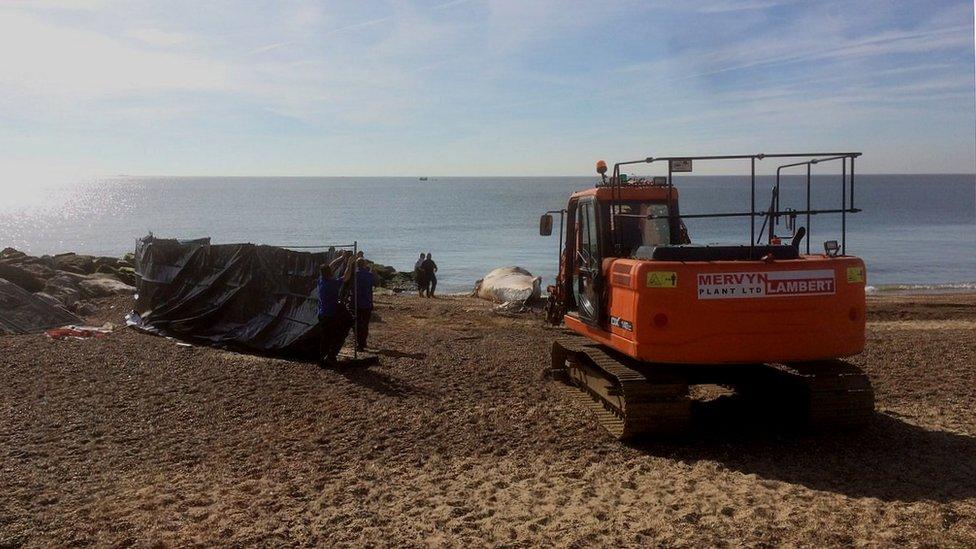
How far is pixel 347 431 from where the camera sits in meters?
9.18

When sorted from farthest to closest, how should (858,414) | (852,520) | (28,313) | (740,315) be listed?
(28,313), (858,414), (740,315), (852,520)

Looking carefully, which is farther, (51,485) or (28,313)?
Result: (28,313)

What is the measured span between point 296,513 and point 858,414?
5727 mm

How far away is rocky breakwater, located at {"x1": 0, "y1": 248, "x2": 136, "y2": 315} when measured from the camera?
2015cm

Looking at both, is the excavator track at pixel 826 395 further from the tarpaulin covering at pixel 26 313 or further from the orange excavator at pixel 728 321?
the tarpaulin covering at pixel 26 313

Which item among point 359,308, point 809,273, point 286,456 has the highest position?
point 809,273

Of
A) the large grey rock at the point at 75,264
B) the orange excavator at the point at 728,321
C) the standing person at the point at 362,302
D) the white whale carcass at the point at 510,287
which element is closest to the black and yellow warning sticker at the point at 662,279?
the orange excavator at the point at 728,321

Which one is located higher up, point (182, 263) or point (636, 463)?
point (182, 263)

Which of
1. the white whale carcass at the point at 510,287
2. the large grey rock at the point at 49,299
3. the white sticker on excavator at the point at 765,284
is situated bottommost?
the white whale carcass at the point at 510,287

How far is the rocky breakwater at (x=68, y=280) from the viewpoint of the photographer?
20150 mm

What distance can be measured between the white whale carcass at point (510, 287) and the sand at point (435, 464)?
989cm

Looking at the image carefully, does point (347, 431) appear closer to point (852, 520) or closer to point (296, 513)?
point (296, 513)

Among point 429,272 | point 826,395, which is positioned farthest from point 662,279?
point 429,272

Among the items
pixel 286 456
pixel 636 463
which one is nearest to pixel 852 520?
pixel 636 463
